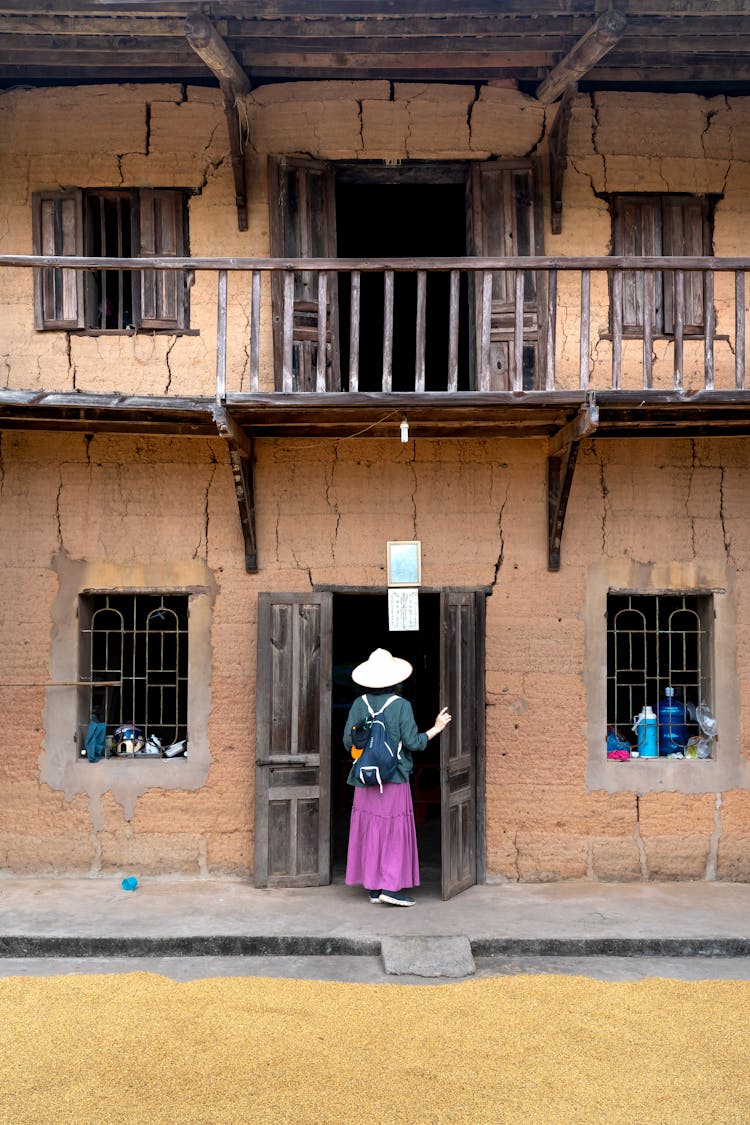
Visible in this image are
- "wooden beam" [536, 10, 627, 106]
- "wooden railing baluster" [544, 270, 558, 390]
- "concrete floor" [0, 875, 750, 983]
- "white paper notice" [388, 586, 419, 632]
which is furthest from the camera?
"white paper notice" [388, 586, 419, 632]

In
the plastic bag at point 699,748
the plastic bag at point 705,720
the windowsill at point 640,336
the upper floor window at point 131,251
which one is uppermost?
the upper floor window at point 131,251

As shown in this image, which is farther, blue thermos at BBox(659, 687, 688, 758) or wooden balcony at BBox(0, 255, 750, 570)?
blue thermos at BBox(659, 687, 688, 758)

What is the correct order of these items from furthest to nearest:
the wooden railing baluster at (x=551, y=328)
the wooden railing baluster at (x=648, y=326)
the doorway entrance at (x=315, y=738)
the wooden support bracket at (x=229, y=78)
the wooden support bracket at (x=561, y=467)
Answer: the doorway entrance at (x=315, y=738) → the wooden railing baluster at (x=551, y=328) → the wooden railing baluster at (x=648, y=326) → the wooden support bracket at (x=561, y=467) → the wooden support bracket at (x=229, y=78)

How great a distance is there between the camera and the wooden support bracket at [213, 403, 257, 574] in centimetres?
756

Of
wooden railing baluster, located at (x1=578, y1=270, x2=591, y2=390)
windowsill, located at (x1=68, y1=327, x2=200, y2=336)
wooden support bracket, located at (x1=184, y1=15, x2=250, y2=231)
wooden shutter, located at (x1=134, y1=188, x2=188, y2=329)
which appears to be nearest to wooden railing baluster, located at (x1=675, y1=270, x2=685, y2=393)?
wooden railing baluster, located at (x1=578, y1=270, x2=591, y2=390)

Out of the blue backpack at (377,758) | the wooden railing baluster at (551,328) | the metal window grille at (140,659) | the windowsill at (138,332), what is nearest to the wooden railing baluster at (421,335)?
the wooden railing baluster at (551,328)

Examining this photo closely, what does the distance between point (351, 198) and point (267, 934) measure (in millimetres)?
8247

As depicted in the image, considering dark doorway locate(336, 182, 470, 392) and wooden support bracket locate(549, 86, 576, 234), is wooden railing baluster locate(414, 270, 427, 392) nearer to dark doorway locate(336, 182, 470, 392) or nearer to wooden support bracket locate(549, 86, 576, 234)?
wooden support bracket locate(549, 86, 576, 234)

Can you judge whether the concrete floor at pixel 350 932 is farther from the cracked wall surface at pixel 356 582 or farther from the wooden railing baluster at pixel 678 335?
the wooden railing baluster at pixel 678 335

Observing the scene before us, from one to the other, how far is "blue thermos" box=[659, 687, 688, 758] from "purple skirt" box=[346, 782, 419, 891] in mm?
2595

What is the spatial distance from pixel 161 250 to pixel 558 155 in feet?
11.8

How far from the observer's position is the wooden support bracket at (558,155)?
8.16 m

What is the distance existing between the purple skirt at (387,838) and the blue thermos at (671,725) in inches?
102

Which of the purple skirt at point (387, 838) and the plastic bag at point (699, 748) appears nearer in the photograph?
the purple skirt at point (387, 838)
